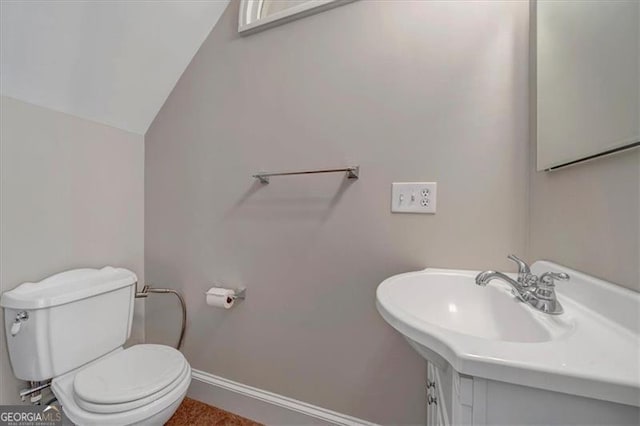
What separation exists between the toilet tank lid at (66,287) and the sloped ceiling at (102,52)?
0.83 metres

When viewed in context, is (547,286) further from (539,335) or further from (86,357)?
(86,357)

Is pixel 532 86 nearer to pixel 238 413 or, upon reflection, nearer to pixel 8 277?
pixel 238 413

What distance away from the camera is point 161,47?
4.53 ft

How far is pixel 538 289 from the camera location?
657 millimetres

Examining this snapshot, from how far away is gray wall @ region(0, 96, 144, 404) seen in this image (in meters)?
1.11

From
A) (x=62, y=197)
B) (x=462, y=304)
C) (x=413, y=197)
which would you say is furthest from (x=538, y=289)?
(x=62, y=197)

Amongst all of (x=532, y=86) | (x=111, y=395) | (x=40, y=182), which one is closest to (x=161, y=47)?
(x=40, y=182)

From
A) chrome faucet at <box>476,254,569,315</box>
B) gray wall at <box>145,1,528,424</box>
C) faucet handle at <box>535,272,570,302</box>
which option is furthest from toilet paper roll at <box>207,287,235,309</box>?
faucet handle at <box>535,272,570,302</box>

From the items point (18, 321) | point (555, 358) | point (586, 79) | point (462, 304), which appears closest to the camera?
point (555, 358)

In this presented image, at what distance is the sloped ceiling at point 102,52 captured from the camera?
40.7 inches

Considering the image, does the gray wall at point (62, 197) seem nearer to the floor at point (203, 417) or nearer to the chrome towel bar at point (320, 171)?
the floor at point (203, 417)

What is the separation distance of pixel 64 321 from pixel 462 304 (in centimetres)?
160

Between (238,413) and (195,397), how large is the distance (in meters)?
0.32

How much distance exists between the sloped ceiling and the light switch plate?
1.40 m
